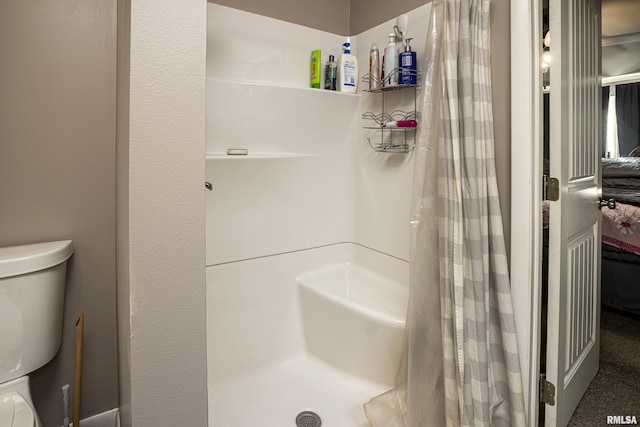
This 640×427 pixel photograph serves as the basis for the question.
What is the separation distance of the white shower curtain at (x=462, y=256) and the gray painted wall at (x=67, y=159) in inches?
50.6

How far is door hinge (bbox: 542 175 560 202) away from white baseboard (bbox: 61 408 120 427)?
1.92 m

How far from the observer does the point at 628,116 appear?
4.59 m

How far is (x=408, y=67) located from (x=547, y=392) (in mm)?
1484

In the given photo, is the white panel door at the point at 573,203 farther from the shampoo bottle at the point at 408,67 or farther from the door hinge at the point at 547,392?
the shampoo bottle at the point at 408,67

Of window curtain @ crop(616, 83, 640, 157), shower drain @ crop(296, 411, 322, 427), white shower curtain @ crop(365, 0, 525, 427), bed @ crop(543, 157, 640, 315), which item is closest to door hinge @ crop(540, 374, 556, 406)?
white shower curtain @ crop(365, 0, 525, 427)

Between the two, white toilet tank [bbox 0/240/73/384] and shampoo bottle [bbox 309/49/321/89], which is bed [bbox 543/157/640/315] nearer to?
shampoo bottle [bbox 309/49/321/89]

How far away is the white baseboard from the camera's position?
5.02 ft

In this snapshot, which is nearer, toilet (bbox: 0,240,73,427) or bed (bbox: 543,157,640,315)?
toilet (bbox: 0,240,73,427)

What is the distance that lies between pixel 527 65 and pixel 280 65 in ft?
3.83

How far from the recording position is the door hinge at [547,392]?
142cm

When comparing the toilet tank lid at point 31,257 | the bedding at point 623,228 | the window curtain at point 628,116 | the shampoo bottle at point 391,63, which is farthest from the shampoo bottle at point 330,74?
the window curtain at point 628,116

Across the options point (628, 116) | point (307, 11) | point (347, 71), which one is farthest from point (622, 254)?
point (628, 116)

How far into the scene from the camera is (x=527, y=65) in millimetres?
1300

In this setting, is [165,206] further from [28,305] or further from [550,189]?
[550,189]
